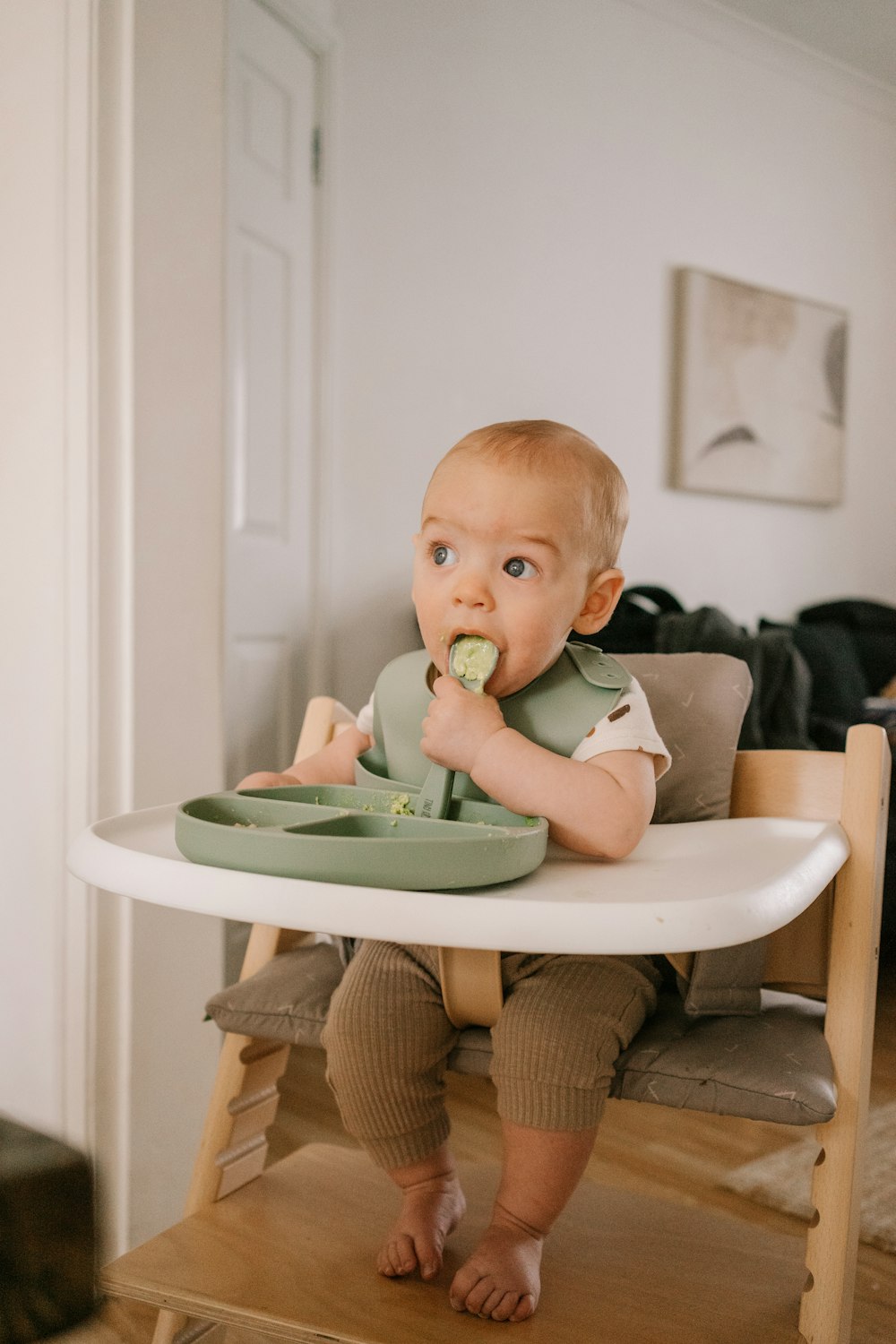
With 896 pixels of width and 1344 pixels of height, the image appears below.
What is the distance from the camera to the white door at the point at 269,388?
7.57ft

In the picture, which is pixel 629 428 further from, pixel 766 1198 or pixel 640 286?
pixel 766 1198

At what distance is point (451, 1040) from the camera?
919 millimetres

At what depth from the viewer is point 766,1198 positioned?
1608 mm

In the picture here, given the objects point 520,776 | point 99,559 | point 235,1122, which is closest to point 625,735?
point 520,776

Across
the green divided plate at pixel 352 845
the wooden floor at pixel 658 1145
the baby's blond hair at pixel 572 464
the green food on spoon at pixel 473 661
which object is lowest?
the wooden floor at pixel 658 1145

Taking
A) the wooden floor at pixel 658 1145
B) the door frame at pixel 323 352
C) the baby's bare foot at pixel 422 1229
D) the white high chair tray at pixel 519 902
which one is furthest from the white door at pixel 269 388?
the white high chair tray at pixel 519 902

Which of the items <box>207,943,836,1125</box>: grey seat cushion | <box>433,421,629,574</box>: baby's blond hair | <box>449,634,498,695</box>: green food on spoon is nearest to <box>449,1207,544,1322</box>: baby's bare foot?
<box>207,943,836,1125</box>: grey seat cushion

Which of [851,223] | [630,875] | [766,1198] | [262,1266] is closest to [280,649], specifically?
[766,1198]

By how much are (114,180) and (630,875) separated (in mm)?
988

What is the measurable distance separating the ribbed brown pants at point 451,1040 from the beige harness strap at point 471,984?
1 cm

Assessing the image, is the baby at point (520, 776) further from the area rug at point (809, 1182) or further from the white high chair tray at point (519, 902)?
the area rug at point (809, 1182)

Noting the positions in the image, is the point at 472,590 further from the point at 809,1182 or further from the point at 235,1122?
the point at 809,1182

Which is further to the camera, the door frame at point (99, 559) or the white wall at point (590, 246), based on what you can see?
the white wall at point (590, 246)

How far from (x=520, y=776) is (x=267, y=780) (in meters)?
0.23
